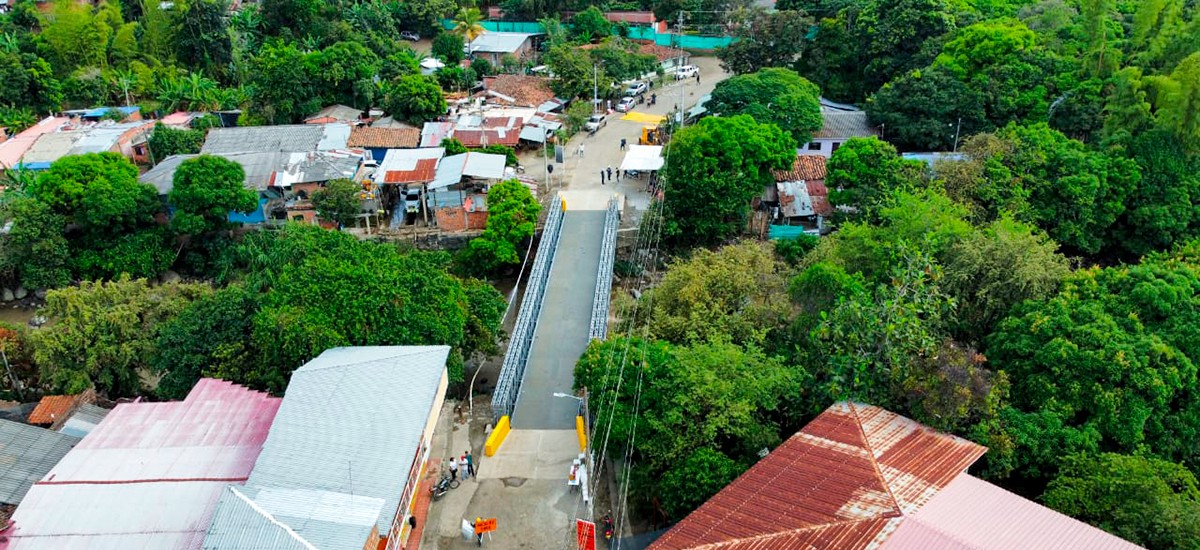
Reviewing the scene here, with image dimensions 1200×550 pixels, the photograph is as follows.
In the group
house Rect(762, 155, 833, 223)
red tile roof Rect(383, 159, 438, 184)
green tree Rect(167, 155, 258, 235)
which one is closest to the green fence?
house Rect(762, 155, 833, 223)

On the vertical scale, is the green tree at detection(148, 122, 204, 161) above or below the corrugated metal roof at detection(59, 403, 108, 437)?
above

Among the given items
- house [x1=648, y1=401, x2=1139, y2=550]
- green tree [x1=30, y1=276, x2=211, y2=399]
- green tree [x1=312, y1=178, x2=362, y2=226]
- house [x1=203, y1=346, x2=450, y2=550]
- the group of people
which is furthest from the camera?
green tree [x1=312, y1=178, x2=362, y2=226]

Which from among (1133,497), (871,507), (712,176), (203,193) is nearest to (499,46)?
(203,193)

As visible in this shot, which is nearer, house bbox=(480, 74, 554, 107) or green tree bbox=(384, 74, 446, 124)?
green tree bbox=(384, 74, 446, 124)

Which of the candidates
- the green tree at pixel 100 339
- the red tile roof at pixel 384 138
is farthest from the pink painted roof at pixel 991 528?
the red tile roof at pixel 384 138

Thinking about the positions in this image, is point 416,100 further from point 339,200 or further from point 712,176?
point 712,176

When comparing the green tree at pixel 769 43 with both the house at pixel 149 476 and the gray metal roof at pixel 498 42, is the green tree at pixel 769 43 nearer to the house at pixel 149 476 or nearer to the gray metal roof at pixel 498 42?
the gray metal roof at pixel 498 42

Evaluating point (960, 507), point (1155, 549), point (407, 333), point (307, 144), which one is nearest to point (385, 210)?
point (307, 144)

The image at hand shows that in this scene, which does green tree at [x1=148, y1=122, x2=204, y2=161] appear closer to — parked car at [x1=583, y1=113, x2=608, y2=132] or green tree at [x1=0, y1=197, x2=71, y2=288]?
green tree at [x1=0, y1=197, x2=71, y2=288]
